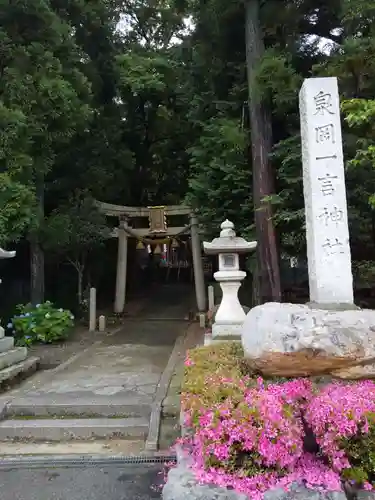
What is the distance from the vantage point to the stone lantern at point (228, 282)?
6434 millimetres

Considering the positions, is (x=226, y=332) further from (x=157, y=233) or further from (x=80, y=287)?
(x=157, y=233)

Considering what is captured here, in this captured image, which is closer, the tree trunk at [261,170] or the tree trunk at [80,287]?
the tree trunk at [261,170]

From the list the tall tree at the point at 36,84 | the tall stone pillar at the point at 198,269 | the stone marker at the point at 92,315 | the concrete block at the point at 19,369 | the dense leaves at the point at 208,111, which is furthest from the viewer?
the tall stone pillar at the point at 198,269

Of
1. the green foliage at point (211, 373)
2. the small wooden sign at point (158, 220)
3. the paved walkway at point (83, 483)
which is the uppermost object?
the small wooden sign at point (158, 220)

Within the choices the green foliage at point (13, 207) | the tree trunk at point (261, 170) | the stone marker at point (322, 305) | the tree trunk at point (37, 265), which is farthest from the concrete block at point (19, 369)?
the tree trunk at point (261, 170)

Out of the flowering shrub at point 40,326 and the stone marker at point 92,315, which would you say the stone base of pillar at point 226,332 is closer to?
the flowering shrub at point 40,326

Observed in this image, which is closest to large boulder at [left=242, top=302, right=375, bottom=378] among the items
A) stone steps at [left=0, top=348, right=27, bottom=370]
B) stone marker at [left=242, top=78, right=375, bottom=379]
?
stone marker at [left=242, top=78, right=375, bottom=379]

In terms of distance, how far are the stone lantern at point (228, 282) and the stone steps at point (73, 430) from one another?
2.26 metres

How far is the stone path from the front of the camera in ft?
14.6

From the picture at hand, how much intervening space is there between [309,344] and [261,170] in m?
Result: 5.79

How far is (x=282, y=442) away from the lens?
2629mm

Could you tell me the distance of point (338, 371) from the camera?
353 cm

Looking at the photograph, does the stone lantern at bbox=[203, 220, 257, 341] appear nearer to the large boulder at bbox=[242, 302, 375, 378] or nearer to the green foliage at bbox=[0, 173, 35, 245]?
the large boulder at bbox=[242, 302, 375, 378]

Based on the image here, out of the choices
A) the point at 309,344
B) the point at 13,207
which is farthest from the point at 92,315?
the point at 309,344
